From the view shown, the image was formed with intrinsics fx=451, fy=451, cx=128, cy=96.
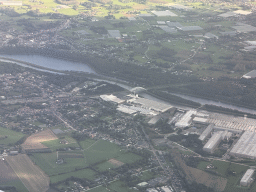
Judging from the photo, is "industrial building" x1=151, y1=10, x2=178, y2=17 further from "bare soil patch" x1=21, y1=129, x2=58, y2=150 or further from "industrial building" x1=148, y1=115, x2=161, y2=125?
"bare soil patch" x1=21, y1=129, x2=58, y2=150

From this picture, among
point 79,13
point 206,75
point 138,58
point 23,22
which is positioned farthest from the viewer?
point 79,13

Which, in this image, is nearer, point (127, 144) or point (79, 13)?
point (127, 144)

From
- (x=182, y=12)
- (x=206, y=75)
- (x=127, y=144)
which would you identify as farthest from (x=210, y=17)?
(x=127, y=144)

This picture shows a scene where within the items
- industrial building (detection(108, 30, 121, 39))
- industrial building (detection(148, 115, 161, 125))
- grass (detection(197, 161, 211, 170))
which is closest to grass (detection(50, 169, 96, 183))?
grass (detection(197, 161, 211, 170))

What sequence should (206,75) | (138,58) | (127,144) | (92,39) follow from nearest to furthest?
1. (127,144)
2. (206,75)
3. (138,58)
4. (92,39)

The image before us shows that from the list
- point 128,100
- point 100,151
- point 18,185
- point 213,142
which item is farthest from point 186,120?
point 18,185

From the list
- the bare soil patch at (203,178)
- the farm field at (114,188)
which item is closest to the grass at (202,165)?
the bare soil patch at (203,178)

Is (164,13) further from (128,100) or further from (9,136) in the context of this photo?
(9,136)

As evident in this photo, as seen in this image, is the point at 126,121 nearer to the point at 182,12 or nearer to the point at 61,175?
the point at 61,175
